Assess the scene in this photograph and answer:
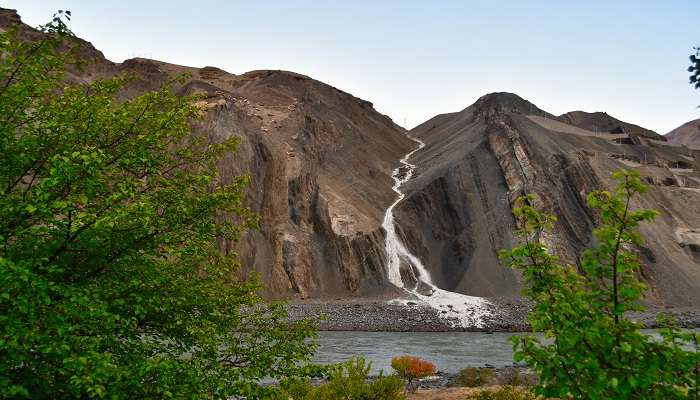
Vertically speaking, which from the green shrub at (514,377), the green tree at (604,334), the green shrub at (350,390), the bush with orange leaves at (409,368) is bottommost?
the green shrub at (514,377)

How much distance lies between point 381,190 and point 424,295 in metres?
24.6

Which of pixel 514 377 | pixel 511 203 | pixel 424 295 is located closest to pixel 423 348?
pixel 514 377

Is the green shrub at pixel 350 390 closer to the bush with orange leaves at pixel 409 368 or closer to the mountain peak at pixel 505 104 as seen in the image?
the bush with orange leaves at pixel 409 368

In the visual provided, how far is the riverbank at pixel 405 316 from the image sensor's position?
4525 cm

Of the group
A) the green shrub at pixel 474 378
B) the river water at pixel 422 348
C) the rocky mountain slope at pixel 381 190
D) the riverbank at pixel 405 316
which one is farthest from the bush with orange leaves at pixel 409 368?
the rocky mountain slope at pixel 381 190

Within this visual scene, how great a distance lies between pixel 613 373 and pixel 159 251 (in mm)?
5207

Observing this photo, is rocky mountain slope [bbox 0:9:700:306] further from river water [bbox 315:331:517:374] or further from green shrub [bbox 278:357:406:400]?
green shrub [bbox 278:357:406:400]

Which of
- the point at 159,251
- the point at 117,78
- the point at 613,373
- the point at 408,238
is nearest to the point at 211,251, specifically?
the point at 159,251

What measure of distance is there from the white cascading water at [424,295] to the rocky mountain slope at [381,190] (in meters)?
1.29

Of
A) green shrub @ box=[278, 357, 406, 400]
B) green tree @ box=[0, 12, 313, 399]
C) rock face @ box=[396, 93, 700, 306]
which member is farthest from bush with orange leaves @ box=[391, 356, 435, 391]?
rock face @ box=[396, 93, 700, 306]

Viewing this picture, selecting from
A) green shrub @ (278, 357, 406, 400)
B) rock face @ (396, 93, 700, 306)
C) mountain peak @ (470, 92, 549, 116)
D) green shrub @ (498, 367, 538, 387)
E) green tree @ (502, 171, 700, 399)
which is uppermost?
mountain peak @ (470, 92, 549, 116)

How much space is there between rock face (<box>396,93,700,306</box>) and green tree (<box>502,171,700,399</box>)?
5499 cm

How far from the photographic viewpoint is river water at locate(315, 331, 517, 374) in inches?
1154

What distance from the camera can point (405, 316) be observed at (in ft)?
157
